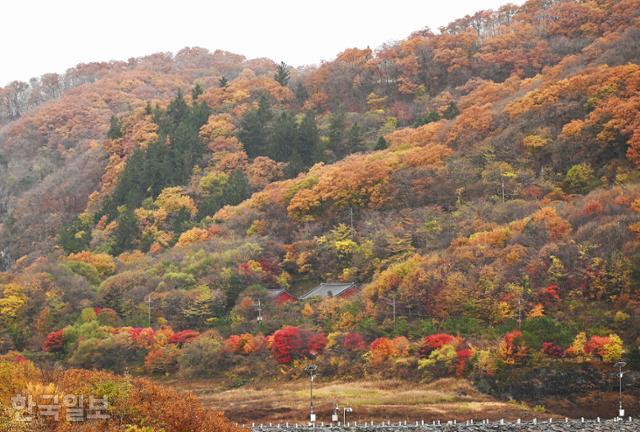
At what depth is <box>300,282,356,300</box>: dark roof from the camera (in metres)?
78.8

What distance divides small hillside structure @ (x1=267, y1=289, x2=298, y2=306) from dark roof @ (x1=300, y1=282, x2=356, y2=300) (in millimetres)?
1137

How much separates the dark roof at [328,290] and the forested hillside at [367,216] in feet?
4.62

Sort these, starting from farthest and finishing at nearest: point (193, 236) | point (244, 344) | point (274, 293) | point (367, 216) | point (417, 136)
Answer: point (417, 136), point (193, 236), point (367, 216), point (274, 293), point (244, 344)

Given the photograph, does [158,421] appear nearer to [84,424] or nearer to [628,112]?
[84,424]

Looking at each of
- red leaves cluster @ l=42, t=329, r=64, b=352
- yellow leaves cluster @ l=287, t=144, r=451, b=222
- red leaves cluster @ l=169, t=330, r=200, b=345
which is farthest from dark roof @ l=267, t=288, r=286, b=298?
red leaves cluster @ l=42, t=329, r=64, b=352

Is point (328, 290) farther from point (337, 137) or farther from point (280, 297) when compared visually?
point (337, 137)

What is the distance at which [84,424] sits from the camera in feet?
121

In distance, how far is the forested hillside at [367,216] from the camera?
217 ft

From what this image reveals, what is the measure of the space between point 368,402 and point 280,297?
23.8 meters

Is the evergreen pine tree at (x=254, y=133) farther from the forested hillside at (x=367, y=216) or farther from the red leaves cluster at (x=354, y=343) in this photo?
the red leaves cluster at (x=354, y=343)

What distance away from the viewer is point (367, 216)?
3516 inches

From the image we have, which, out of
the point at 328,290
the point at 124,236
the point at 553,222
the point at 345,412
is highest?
the point at 124,236

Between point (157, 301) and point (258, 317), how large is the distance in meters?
11.1

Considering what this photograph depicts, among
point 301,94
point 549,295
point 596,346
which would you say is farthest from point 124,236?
point 596,346
